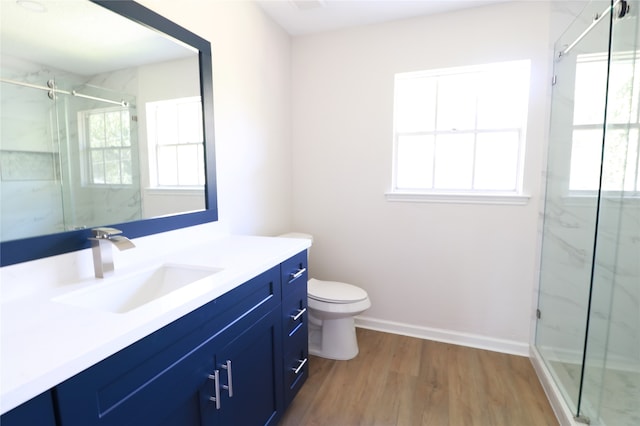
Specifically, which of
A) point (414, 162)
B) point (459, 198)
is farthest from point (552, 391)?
point (414, 162)

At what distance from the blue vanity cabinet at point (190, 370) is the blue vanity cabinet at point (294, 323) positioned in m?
0.08

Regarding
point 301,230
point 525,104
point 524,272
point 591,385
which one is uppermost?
point 525,104

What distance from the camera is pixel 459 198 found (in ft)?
7.72

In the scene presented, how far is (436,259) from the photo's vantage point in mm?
2463

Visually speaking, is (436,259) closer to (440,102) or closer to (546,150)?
(546,150)

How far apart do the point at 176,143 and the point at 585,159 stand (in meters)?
2.15

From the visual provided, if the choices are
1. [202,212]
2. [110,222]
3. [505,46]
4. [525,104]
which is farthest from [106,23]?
[525,104]

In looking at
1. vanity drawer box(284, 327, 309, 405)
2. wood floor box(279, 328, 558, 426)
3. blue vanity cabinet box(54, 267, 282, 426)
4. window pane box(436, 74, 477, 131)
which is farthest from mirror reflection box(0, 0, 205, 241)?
window pane box(436, 74, 477, 131)

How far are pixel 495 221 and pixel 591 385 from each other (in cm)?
107

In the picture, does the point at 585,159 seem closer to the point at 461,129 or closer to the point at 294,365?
the point at 461,129

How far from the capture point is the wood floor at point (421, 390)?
1705 millimetres

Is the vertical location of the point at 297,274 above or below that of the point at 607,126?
below

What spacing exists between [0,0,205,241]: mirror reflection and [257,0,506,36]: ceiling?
94 centimetres

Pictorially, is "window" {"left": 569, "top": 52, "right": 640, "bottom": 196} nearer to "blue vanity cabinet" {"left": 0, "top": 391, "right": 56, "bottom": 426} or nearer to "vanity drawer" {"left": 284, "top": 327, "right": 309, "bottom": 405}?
"vanity drawer" {"left": 284, "top": 327, "right": 309, "bottom": 405}
